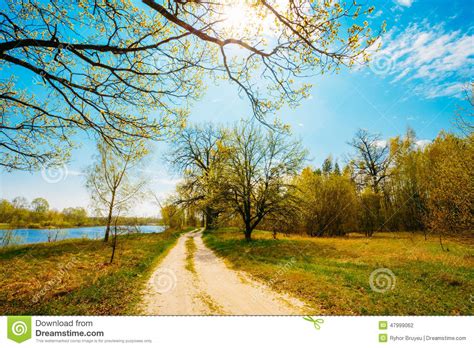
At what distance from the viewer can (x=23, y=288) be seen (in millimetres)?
6840

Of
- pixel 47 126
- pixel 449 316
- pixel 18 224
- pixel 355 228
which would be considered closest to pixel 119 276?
pixel 47 126

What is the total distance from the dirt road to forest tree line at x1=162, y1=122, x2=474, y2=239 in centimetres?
442

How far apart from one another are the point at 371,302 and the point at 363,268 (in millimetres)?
4299

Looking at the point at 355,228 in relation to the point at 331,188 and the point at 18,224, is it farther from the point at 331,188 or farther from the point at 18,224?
the point at 18,224

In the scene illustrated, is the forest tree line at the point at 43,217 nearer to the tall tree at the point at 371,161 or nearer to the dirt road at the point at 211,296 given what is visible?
the dirt road at the point at 211,296

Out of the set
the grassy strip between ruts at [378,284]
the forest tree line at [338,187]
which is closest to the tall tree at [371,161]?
the forest tree line at [338,187]

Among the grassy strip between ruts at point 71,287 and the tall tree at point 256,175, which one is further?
the tall tree at point 256,175

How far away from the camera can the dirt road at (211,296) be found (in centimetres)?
527

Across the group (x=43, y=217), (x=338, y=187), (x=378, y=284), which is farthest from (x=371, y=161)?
(x=43, y=217)

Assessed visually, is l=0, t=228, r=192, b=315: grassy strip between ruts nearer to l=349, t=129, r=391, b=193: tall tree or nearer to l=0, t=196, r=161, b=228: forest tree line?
l=0, t=196, r=161, b=228: forest tree line

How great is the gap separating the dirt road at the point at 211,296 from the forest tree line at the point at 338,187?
4.42 meters

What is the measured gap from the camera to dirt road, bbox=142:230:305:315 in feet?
17.3

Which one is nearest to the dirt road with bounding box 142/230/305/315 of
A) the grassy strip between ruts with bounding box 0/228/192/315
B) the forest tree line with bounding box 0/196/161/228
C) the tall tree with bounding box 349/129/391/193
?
the grassy strip between ruts with bounding box 0/228/192/315

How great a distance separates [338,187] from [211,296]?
26494 mm
